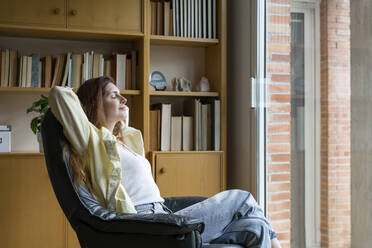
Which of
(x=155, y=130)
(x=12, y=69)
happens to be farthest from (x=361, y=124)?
(x=12, y=69)

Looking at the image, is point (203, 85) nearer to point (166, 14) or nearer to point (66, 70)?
point (166, 14)

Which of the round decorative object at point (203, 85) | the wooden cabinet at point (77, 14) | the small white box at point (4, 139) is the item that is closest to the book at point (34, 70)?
the wooden cabinet at point (77, 14)

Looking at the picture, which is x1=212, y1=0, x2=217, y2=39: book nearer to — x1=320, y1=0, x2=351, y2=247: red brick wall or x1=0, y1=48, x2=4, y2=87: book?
x1=320, y1=0, x2=351, y2=247: red brick wall

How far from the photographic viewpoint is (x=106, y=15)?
10.7 ft

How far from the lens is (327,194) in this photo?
8.21ft

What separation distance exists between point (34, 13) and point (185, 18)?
1.01m

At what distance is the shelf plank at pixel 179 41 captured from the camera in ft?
11.1

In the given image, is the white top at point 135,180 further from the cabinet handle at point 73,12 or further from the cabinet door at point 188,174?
the cabinet handle at point 73,12

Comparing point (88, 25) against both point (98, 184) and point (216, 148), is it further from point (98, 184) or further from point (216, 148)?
point (98, 184)

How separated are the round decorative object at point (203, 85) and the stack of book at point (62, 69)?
0.47m

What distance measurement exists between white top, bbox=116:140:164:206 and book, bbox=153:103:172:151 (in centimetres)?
106

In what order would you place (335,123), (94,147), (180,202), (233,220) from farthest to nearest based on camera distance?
(180,202) < (335,123) < (233,220) < (94,147)

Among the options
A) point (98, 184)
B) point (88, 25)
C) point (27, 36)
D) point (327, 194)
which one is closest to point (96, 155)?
point (98, 184)

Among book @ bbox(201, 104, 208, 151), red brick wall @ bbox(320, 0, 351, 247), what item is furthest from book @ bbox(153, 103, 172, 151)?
red brick wall @ bbox(320, 0, 351, 247)
